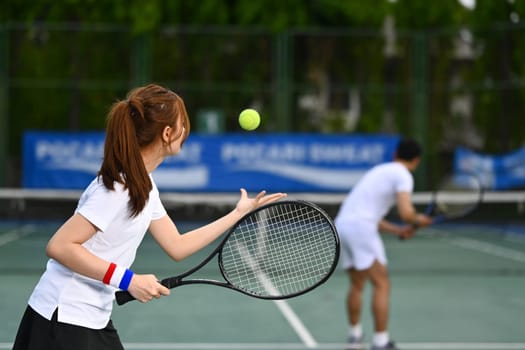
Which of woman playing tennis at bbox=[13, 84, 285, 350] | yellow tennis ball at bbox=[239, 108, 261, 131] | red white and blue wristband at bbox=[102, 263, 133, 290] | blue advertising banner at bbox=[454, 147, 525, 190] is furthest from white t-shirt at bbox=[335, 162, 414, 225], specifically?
blue advertising banner at bbox=[454, 147, 525, 190]

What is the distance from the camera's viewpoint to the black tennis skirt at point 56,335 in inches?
101

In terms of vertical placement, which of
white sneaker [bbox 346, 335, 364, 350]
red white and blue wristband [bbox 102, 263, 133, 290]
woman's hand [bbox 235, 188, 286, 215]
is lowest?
white sneaker [bbox 346, 335, 364, 350]

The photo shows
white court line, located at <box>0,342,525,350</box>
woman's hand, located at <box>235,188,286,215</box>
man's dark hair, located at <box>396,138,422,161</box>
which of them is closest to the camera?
woman's hand, located at <box>235,188,286,215</box>

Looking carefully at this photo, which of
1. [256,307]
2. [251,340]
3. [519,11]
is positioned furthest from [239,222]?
[519,11]

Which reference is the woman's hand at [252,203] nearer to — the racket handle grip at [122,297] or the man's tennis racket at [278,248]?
the man's tennis racket at [278,248]

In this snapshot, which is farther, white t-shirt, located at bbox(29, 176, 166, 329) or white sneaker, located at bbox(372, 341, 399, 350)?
white sneaker, located at bbox(372, 341, 399, 350)

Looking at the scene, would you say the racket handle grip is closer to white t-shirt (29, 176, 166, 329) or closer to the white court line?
white t-shirt (29, 176, 166, 329)

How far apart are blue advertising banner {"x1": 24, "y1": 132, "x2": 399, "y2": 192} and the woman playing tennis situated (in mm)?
10837

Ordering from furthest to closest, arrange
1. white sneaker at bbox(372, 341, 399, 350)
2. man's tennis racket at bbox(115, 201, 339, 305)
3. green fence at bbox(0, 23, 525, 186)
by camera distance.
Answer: green fence at bbox(0, 23, 525, 186), white sneaker at bbox(372, 341, 399, 350), man's tennis racket at bbox(115, 201, 339, 305)

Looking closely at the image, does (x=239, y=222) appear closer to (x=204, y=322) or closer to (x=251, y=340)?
(x=251, y=340)

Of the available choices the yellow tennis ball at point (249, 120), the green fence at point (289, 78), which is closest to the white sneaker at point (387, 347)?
the yellow tennis ball at point (249, 120)

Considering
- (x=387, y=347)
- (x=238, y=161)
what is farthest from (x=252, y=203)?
(x=238, y=161)

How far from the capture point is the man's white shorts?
5652 millimetres

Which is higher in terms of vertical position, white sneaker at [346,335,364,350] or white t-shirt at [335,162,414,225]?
white t-shirt at [335,162,414,225]
